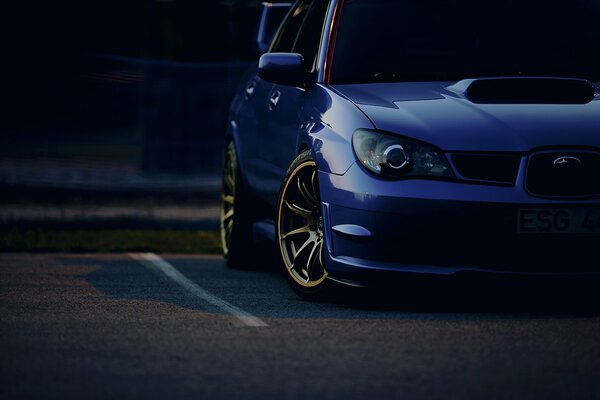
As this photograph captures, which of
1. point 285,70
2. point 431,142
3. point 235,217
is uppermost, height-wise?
point 285,70

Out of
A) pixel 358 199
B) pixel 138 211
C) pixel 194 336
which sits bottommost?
pixel 138 211

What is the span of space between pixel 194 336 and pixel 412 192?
4.21 feet

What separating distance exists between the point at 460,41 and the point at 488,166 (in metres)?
1.39

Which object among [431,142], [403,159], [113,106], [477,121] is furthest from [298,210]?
[113,106]

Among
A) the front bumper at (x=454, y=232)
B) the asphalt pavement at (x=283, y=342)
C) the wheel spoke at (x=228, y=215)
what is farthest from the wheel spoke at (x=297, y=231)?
the wheel spoke at (x=228, y=215)

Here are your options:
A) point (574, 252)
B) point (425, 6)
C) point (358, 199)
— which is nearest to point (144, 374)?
point (358, 199)

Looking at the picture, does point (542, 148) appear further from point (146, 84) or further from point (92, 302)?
point (146, 84)

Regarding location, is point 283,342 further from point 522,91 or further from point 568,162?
point 522,91

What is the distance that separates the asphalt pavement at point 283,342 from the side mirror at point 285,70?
115cm

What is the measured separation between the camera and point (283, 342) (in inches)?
255

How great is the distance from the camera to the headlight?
287 inches

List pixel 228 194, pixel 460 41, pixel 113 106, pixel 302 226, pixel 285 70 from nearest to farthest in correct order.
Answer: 1. pixel 302 226
2. pixel 285 70
3. pixel 460 41
4. pixel 228 194
5. pixel 113 106

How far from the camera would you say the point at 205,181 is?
13344 millimetres

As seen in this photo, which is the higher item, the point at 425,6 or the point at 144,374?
the point at 425,6
